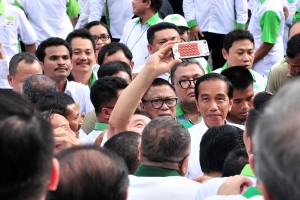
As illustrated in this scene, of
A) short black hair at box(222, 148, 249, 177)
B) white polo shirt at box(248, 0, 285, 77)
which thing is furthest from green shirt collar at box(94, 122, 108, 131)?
white polo shirt at box(248, 0, 285, 77)

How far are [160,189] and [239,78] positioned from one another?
3157 millimetres

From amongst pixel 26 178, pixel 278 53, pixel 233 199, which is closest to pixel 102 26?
pixel 278 53

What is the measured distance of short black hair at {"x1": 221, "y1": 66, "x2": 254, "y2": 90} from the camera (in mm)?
6609

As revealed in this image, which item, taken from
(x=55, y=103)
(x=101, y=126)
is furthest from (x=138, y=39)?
(x=55, y=103)

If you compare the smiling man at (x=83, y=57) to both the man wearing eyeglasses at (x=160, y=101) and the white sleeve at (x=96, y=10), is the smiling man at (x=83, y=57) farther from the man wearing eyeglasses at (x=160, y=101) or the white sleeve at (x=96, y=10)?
the white sleeve at (x=96, y=10)

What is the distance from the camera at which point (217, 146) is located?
14.0ft

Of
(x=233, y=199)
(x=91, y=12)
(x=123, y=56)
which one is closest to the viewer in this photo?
(x=233, y=199)

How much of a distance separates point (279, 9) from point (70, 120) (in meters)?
4.59

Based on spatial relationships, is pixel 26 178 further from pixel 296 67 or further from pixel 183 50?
pixel 296 67

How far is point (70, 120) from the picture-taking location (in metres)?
5.73

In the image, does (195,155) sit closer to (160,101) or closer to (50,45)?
(160,101)

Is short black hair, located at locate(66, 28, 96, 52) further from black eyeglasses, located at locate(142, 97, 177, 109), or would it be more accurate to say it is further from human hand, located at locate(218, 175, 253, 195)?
human hand, located at locate(218, 175, 253, 195)

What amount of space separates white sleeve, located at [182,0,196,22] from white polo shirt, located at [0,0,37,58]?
228 cm

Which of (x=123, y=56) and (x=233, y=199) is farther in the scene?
(x=123, y=56)
